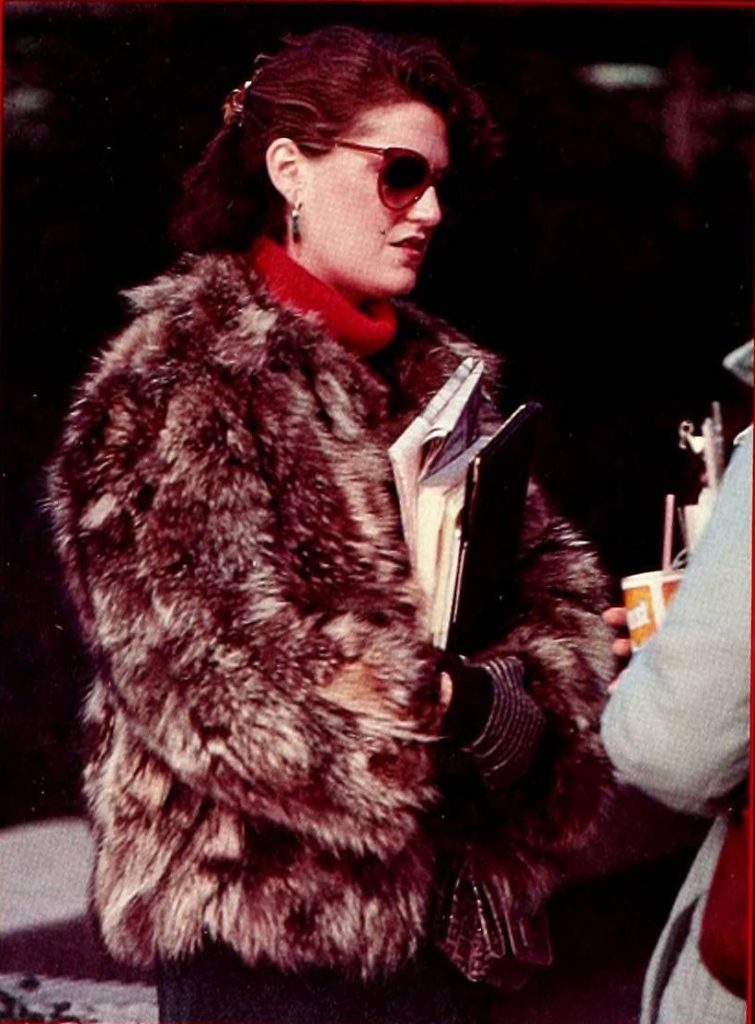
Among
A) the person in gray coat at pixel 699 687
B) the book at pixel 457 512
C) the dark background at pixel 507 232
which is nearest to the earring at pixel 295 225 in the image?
the dark background at pixel 507 232

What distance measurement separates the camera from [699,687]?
103 inches

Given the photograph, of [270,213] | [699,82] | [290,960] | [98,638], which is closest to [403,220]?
[270,213]

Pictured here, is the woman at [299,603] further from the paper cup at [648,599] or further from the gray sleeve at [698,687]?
the gray sleeve at [698,687]

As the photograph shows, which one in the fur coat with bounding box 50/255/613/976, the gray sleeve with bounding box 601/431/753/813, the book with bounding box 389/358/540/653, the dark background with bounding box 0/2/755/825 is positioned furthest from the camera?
the dark background with bounding box 0/2/755/825

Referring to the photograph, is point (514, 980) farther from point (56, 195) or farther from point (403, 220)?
point (56, 195)

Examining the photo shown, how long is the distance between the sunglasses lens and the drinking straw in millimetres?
813

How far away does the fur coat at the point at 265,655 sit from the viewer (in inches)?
126

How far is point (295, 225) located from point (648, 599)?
104 centimetres

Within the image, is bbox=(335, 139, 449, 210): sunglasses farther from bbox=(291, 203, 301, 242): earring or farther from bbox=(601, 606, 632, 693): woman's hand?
bbox=(601, 606, 632, 693): woman's hand

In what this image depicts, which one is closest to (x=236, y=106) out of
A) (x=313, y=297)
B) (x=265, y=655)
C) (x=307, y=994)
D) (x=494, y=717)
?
(x=313, y=297)

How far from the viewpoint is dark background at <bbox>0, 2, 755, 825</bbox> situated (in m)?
3.44

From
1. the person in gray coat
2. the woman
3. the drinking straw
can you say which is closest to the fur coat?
the woman

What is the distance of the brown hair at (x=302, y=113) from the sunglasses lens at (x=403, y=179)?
9 cm

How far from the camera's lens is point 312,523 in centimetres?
324
